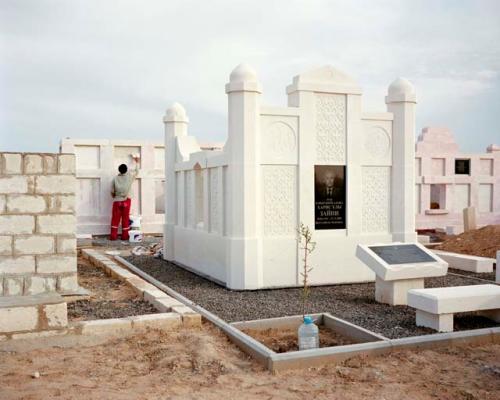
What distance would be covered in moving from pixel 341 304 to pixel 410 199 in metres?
3.31

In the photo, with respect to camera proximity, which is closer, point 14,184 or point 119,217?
point 14,184

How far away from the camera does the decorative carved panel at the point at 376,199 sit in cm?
1040

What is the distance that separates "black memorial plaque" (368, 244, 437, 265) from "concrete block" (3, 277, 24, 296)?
519 cm

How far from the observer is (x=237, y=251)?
9.33 m

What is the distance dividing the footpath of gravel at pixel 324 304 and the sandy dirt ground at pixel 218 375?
1017 mm

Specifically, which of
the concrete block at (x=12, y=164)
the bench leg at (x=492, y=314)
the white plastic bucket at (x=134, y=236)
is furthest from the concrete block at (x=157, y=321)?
the white plastic bucket at (x=134, y=236)

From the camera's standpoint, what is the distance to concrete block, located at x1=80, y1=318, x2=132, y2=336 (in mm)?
6352

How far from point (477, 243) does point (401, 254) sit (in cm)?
712

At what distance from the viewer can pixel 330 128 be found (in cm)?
1005

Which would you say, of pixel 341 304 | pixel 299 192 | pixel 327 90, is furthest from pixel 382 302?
pixel 327 90

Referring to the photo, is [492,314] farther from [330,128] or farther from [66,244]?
[66,244]

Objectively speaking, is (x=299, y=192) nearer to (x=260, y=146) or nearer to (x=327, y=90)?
(x=260, y=146)

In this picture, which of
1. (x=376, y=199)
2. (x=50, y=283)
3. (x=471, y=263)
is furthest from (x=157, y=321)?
(x=471, y=263)

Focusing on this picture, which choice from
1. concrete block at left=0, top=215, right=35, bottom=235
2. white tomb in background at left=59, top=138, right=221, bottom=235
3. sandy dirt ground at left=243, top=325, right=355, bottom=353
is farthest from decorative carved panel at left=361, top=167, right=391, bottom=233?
white tomb in background at left=59, top=138, right=221, bottom=235
